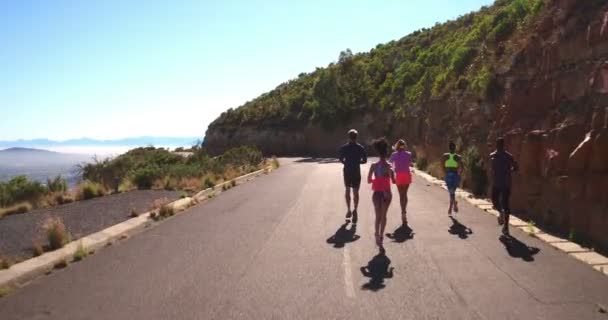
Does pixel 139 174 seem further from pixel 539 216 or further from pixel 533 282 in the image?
pixel 533 282

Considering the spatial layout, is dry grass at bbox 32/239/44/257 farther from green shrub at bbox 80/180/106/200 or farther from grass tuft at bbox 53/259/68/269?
green shrub at bbox 80/180/106/200

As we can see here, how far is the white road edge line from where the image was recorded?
301 inches

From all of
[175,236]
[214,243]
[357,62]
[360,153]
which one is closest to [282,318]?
[214,243]

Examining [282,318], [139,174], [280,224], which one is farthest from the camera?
[139,174]

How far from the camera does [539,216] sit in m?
12.8

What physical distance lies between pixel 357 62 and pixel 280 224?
65.3 meters

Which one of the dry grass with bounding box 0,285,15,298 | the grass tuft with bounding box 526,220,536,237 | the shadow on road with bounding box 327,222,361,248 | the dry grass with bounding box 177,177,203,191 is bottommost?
the dry grass with bounding box 177,177,203,191

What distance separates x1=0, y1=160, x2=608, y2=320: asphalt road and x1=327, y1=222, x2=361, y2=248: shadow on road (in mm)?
21

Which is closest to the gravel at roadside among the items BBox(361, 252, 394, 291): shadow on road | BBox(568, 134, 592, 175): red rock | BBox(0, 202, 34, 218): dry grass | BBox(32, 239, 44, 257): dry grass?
BBox(32, 239, 44, 257): dry grass

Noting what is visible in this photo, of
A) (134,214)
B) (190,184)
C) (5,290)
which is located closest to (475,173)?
(134,214)

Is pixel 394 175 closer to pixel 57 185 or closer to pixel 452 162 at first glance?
pixel 452 162

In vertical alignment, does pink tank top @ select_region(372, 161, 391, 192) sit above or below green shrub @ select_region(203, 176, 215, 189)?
above

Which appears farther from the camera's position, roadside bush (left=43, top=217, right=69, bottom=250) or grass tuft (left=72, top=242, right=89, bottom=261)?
roadside bush (left=43, top=217, right=69, bottom=250)

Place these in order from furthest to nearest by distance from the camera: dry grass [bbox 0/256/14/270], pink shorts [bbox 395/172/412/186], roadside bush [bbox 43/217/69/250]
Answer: pink shorts [bbox 395/172/412/186], roadside bush [bbox 43/217/69/250], dry grass [bbox 0/256/14/270]
